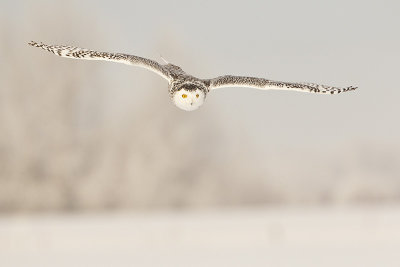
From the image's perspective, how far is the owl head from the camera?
269 cm

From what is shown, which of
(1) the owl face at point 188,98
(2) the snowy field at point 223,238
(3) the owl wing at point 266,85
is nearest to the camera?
(1) the owl face at point 188,98

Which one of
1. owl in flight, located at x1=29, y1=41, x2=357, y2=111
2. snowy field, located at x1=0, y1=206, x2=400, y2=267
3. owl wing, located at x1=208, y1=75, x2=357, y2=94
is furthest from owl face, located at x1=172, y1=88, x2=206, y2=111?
snowy field, located at x1=0, y1=206, x2=400, y2=267

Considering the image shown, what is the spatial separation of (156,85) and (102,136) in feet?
6.07

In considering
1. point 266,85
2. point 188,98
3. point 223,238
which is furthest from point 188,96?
point 223,238

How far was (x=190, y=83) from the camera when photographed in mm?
2809

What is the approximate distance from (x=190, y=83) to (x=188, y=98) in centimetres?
10

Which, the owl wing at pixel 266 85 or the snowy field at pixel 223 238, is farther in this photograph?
the snowy field at pixel 223 238

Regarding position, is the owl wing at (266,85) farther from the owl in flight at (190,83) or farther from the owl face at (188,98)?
the owl face at (188,98)

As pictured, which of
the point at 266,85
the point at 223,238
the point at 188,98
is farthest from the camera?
the point at 223,238

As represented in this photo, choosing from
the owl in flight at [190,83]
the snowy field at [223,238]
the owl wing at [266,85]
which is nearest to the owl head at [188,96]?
the owl in flight at [190,83]

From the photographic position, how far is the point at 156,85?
1600 centimetres

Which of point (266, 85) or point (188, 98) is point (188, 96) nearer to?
point (188, 98)

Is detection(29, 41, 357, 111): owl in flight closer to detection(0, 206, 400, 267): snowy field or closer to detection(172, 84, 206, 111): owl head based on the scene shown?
detection(172, 84, 206, 111): owl head

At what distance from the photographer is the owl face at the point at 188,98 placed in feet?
8.80
